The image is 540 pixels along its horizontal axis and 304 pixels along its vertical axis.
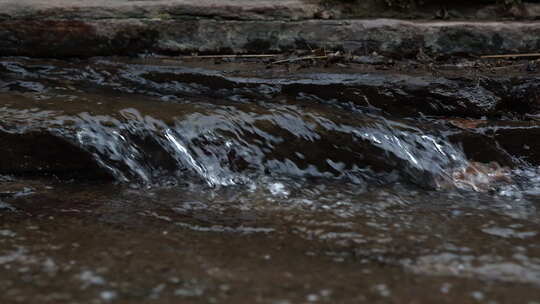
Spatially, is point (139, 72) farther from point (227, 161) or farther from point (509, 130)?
point (509, 130)

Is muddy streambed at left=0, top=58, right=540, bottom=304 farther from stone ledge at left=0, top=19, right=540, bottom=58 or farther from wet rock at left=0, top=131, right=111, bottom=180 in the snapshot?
stone ledge at left=0, top=19, right=540, bottom=58

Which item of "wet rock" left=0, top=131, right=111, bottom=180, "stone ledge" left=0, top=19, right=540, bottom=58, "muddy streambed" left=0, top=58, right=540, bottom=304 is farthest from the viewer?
"stone ledge" left=0, top=19, right=540, bottom=58

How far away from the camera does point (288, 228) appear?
190 cm

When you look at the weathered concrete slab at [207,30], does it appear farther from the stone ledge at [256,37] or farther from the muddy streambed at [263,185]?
the muddy streambed at [263,185]

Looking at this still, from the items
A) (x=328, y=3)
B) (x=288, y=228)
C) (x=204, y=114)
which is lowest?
(x=288, y=228)

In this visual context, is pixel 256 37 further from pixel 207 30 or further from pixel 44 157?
pixel 44 157

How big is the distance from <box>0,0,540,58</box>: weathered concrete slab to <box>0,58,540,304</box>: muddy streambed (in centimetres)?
17

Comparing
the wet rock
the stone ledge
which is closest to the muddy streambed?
the wet rock

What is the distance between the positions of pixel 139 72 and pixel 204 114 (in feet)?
2.48

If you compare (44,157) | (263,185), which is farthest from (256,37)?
(44,157)

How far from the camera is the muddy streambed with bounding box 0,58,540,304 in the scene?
149 centimetres

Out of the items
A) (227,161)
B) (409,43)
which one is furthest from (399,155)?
(409,43)

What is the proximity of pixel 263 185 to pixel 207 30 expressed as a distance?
142cm

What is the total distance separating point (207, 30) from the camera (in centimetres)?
346
